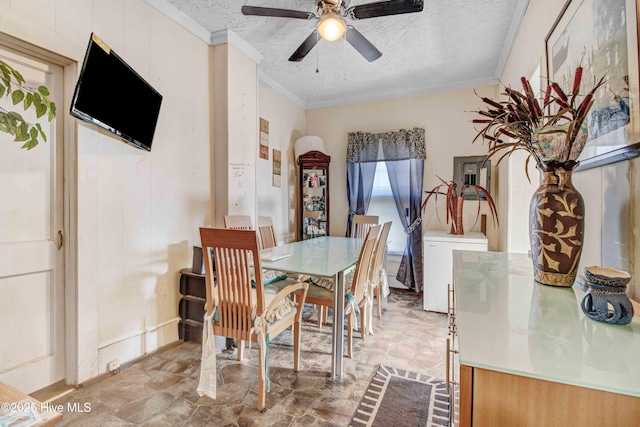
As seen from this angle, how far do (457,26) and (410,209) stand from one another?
2.09 m

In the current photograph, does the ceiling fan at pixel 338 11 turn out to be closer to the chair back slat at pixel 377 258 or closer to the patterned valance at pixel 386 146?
the chair back slat at pixel 377 258

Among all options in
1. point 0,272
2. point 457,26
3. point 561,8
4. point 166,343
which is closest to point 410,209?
point 457,26

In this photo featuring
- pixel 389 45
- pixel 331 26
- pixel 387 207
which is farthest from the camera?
pixel 387 207

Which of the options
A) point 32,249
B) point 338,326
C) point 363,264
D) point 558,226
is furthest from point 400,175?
point 32,249

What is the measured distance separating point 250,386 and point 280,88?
3533 mm

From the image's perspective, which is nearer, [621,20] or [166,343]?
[621,20]

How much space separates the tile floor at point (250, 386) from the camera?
161 centimetres

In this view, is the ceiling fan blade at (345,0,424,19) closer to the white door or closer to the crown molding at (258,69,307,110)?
the crown molding at (258,69,307,110)

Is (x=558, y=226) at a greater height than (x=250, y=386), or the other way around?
(x=558, y=226)

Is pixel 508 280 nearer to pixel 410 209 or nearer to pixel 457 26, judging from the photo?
pixel 457 26

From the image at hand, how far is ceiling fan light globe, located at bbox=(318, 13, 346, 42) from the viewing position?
1955 mm

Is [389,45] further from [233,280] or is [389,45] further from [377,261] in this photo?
[233,280]

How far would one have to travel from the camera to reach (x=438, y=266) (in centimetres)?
324

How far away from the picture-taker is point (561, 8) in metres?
1.48
